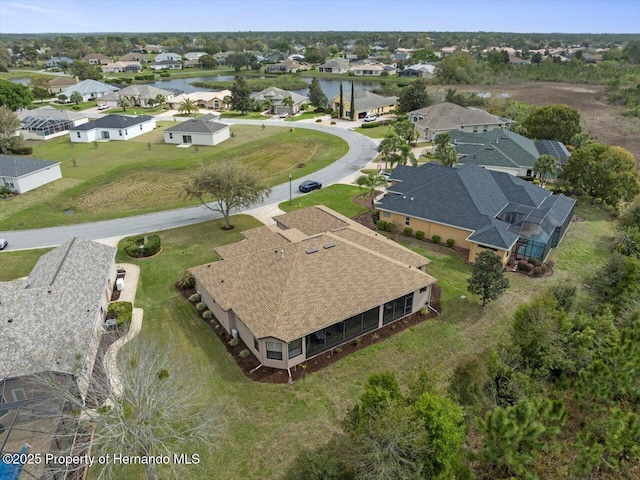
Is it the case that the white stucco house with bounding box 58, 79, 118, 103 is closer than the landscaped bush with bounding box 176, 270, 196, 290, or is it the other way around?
the landscaped bush with bounding box 176, 270, 196, 290

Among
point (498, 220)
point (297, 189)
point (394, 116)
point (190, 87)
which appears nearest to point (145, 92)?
point (190, 87)

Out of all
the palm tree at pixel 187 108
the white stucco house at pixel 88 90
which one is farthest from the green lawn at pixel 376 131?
the white stucco house at pixel 88 90

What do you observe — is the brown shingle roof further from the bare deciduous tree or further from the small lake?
the small lake

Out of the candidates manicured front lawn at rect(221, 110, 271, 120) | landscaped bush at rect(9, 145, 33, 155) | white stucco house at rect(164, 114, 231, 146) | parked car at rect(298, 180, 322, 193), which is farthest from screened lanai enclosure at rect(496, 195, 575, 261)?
Result: landscaped bush at rect(9, 145, 33, 155)

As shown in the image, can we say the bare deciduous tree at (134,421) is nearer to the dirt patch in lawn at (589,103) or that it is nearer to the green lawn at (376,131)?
the green lawn at (376,131)

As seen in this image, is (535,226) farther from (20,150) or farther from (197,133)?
(20,150)

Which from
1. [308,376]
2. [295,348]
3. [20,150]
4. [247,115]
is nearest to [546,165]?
[295,348]
